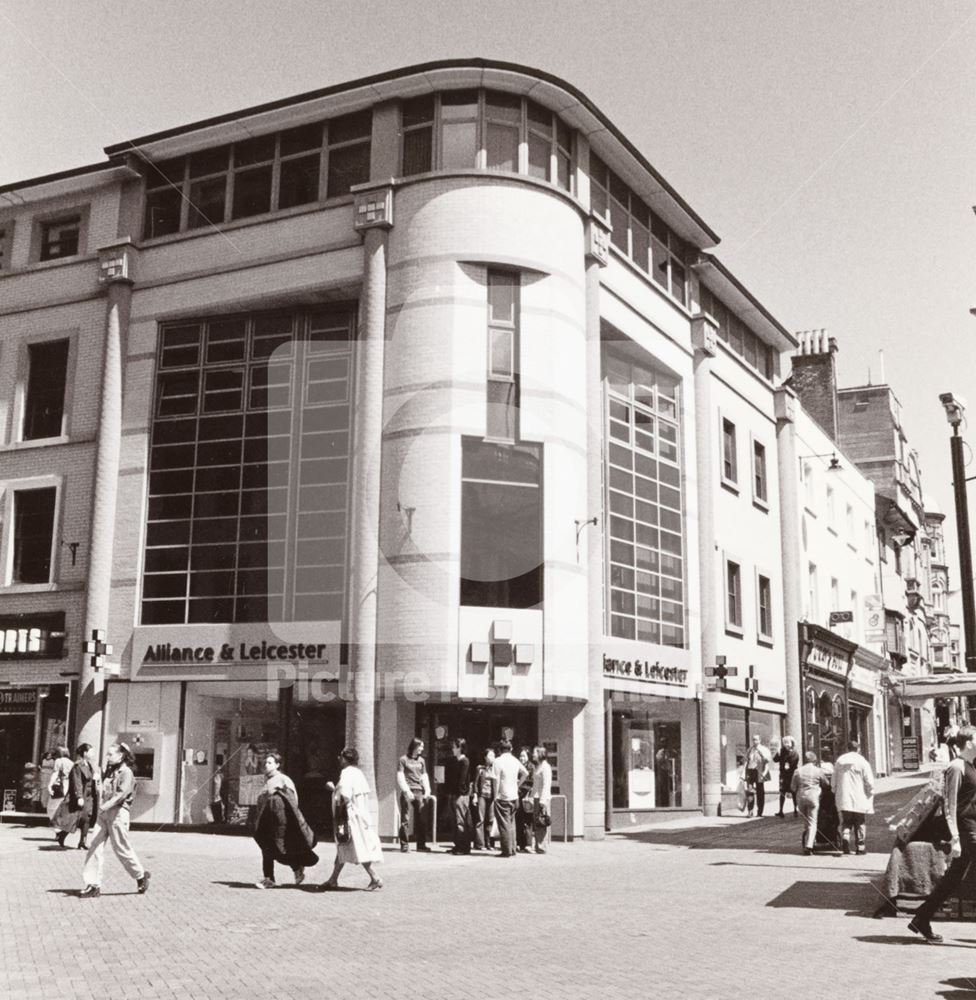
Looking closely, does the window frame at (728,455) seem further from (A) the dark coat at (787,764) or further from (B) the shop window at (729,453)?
(A) the dark coat at (787,764)

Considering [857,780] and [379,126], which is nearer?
[857,780]

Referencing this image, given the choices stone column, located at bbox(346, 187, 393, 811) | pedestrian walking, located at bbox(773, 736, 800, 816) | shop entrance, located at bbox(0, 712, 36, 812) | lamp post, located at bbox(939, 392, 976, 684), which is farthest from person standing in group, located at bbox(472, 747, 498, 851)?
shop entrance, located at bbox(0, 712, 36, 812)

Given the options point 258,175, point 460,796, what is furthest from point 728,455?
point 460,796

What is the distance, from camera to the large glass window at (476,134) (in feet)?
76.2

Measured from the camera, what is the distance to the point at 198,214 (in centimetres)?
2555

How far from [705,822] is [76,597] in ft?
47.0

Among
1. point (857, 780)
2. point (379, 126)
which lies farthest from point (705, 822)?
point (379, 126)

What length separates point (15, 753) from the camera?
2475cm

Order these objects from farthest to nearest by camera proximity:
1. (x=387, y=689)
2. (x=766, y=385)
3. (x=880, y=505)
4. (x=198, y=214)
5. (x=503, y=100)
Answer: (x=880, y=505) < (x=766, y=385) < (x=198, y=214) < (x=503, y=100) < (x=387, y=689)

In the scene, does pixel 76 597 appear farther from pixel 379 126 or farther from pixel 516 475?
pixel 379 126

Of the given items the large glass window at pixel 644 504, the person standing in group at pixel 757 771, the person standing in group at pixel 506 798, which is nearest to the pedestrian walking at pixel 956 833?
the person standing in group at pixel 506 798

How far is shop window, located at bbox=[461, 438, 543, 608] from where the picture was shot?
2181cm

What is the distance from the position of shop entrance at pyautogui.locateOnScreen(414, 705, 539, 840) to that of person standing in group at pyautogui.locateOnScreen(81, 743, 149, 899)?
8.96m

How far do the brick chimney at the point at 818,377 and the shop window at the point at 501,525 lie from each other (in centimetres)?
2810
